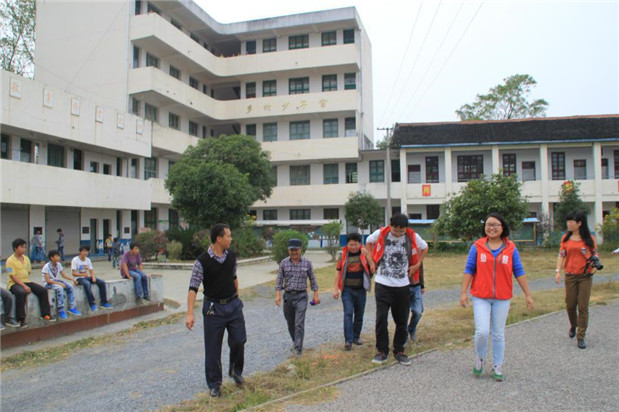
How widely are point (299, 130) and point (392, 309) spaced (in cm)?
3377

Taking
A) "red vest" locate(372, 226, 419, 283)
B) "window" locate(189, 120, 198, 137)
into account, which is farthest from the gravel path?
"window" locate(189, 120, 198, 137)

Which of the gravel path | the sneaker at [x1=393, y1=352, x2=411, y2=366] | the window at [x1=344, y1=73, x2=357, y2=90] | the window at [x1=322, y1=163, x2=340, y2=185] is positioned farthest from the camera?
the window at [x1=344, y1=73, x2=357, y2=90]

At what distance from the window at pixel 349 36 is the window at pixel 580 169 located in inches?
787

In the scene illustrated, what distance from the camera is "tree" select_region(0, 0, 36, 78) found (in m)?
31.0

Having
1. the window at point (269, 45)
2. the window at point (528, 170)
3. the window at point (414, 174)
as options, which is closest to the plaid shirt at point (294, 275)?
the window at point (414, 174)

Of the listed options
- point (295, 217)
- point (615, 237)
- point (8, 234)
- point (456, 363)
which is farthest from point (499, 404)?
point (295, 217)

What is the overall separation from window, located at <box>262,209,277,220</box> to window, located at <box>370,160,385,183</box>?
8.67 meters

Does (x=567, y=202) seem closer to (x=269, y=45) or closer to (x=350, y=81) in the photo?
(x=350, y=81)

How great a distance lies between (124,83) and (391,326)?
27.3 meters

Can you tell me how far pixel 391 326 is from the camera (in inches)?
293

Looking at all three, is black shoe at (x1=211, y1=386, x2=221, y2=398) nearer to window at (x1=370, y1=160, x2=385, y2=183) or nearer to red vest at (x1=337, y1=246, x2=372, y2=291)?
red vest at (x1=337, y1=246, x2=372, y2=291)

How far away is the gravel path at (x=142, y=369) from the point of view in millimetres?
4879

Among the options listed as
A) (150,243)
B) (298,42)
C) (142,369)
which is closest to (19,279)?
(142,369)

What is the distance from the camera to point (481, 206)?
22.0m
